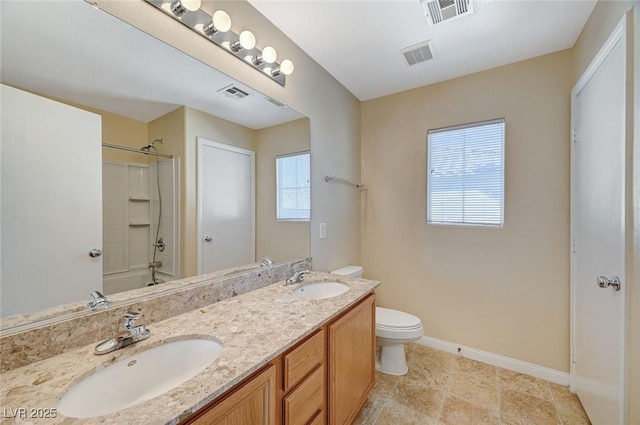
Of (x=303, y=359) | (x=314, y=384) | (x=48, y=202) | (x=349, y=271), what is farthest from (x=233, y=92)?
(x=349, y=271)

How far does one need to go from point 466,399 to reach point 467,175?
5.63 feet

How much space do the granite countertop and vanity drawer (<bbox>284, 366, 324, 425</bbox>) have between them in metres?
0.22

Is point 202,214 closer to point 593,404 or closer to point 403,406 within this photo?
point 403,406

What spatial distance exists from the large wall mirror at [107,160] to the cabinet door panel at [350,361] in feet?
2.27

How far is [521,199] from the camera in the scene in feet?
6.52

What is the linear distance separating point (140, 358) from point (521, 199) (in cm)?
256

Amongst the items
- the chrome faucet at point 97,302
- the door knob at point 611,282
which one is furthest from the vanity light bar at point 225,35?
the door knob at point 611,282

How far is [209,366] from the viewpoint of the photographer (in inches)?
29.5

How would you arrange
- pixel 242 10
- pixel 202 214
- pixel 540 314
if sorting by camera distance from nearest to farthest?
1. pixel 202 214
2. pixel 242 10
3. pixel 540 314

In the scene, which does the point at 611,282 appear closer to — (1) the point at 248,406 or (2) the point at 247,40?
(1) the point at 248,406

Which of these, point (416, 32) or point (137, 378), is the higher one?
point (416, 32)

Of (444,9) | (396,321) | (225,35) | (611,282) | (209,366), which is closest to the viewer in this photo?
(209,366)

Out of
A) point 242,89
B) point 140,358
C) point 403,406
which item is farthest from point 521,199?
point 140,358

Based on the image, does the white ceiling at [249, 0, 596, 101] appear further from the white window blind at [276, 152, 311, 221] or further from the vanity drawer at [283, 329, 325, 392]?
the vanity drawer at [283, 329, 325, 392]
